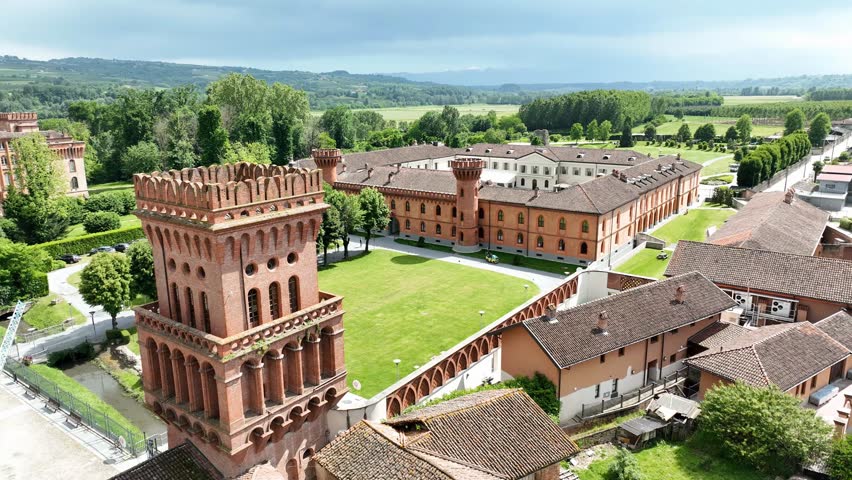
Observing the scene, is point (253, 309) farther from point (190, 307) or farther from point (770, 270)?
point (770, 270)

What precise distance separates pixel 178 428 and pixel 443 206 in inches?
2159

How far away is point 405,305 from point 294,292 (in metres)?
31.5

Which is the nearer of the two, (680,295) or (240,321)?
(240,321)

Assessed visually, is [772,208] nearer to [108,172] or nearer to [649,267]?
[649,267]

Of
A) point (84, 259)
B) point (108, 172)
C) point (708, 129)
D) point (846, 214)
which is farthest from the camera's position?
point (708, 129)

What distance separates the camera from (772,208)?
6278cm

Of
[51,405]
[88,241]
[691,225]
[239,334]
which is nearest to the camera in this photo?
[239,334]

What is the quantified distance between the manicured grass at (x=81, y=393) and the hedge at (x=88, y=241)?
2872cm

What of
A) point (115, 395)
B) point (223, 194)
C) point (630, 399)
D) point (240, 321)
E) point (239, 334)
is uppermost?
point (223, 194)

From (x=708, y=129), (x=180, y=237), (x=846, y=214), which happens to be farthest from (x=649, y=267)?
(x=708, y=129)

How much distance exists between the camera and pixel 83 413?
34250 millimetres

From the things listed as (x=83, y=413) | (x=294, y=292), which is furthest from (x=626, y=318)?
(x=83, y=413)

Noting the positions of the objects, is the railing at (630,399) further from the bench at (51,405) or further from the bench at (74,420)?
the bench at (51,405)

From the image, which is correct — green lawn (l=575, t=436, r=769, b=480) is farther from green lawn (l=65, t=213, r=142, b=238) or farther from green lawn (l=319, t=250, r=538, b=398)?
green lawn (l=65, t=213, r=142, b=238)
